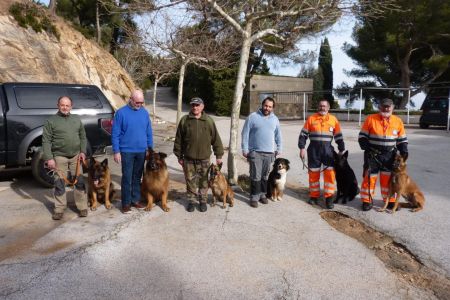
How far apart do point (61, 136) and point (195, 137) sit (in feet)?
6.25

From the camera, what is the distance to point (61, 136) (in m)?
5.13

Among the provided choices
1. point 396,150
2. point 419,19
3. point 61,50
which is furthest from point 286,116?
point 396,150

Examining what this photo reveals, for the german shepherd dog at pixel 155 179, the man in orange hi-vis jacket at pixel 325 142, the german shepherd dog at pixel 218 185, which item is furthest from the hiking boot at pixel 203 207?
the man in orange hi-vis jacket at pixel 325 142

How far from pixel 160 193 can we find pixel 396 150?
3.84 meters

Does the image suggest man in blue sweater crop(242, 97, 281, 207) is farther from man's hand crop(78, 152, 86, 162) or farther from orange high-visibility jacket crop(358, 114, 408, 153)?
man's hand crop(78, 152, 86, 162)

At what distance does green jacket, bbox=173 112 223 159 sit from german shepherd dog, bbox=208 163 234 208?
0.81 feet

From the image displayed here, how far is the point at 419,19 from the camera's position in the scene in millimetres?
26547

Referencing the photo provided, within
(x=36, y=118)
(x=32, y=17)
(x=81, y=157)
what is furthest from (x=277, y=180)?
(x=32, y=17)

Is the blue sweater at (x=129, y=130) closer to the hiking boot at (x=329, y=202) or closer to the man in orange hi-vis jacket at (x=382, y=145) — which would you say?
the hiking boot at (x=329, y=202)

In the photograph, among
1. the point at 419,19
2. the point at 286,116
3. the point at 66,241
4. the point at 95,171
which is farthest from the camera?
the point at 286,116

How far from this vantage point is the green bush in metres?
15.1

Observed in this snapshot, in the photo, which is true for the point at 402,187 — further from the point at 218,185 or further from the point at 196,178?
the point at 196,178

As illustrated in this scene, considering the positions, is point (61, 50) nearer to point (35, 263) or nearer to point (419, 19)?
point (35, 263)

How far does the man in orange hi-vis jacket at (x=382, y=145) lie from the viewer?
18.7ft
